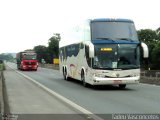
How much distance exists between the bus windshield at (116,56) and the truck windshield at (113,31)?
527mm

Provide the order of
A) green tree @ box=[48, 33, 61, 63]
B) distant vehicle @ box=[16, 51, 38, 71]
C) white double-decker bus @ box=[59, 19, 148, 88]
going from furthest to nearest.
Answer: green tree @ box=[48, 33, 61, 63] < distant vehicle @ box=[16, 51, 38, 71] < white double-decker bus @ box=[59, 19, 148, 88]

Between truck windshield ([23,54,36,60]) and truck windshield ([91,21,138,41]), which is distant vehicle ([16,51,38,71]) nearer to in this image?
truck windshield ([23,54,36,60])

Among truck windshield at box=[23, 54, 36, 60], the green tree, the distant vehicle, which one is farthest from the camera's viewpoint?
the green tree

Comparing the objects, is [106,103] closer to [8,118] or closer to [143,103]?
[143,103]

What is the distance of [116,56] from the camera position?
2455 centimetres

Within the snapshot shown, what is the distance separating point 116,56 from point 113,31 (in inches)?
55.2

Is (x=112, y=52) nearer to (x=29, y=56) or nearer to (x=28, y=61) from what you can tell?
(x=28, y=61)

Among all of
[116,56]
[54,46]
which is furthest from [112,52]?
[54,46]

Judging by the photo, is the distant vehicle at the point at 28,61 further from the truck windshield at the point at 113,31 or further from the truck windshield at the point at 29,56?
the truck windshield at the point at 113,31

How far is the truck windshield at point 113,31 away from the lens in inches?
982

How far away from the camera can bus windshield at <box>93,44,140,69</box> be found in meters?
24.5

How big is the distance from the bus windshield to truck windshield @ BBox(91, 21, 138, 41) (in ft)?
1.73

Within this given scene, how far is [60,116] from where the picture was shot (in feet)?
43.4

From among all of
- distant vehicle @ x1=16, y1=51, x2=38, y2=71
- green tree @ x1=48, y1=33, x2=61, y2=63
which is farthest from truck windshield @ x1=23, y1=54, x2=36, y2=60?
green tree @ x1=48, y1=33, x2=61, y2=63
